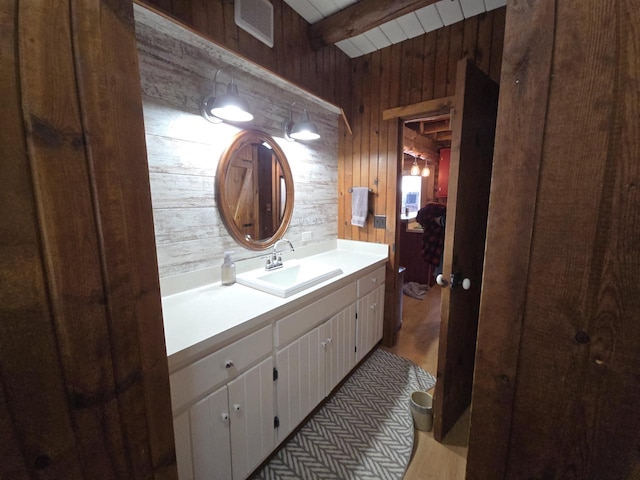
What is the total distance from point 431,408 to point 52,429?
1.73 m

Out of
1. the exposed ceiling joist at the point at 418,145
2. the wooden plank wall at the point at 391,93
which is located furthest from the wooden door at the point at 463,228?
the exposed ceiling joist at the point at 418,145

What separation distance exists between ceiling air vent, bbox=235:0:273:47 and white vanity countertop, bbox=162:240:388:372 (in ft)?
4.65

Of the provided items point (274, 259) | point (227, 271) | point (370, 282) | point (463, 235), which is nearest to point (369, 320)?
point (370, 282)

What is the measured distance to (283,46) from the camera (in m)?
1.65

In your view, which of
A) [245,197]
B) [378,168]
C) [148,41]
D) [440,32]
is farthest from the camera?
[378,168]

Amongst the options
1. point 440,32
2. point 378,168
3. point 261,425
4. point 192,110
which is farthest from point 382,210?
point 261,425

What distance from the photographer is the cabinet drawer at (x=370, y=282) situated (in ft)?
6.37

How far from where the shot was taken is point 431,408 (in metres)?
1.58

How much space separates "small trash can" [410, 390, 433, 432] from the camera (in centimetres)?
157

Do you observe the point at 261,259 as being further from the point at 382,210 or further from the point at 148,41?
the point at 148,41

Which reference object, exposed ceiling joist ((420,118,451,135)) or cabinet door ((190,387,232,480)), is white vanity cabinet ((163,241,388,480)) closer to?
cabinet door ((190,387,232,480))

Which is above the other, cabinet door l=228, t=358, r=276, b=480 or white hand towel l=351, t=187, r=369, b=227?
white hand towel l=351, t=187, r=369, b=227

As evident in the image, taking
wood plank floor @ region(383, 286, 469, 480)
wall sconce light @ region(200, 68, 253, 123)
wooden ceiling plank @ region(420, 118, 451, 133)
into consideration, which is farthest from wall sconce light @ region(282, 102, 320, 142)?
wooden ceiling plank @ region(420, 118, 451, 133)

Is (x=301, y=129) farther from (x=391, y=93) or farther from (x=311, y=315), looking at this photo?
(x=311, y=315)
